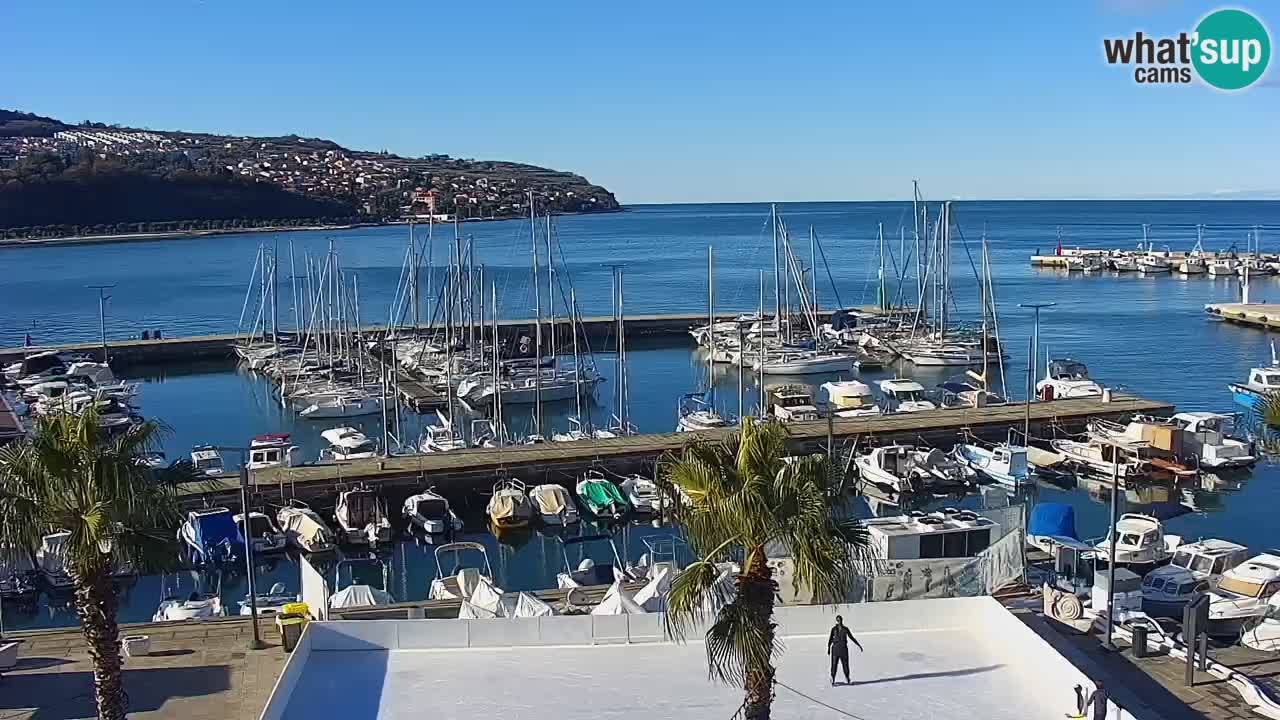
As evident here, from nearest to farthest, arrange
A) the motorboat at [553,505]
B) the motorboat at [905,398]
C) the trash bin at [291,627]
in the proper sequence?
1. the trash bin at [291,627]
2. the motorboat at [553,505]
3. the motorboat at [905,398]

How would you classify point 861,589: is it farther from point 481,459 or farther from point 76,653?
Result: point 481,459

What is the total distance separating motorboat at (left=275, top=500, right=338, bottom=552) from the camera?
30.7 meters

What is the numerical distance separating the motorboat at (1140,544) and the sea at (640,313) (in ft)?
14.6

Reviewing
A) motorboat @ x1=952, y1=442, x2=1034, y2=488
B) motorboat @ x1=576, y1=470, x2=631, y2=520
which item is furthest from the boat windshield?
motorboat @ x1=576, y1=470, x2=631, y2=520

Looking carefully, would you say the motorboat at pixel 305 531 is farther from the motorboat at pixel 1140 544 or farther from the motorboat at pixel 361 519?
the motorboat at pixel 1140 544

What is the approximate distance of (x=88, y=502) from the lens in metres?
10.8

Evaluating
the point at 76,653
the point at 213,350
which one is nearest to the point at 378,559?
the point at 76,653

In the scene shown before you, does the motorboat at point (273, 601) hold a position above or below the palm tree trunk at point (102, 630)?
below

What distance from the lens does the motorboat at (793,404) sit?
140 feet

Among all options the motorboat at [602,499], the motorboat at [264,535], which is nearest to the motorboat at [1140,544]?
the motorboat at [602,499]

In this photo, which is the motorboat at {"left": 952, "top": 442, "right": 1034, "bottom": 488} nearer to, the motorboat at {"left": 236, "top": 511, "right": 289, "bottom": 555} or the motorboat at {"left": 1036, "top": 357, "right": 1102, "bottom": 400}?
the motorboat at {"left": 1036, "top": 357, "right": 1102, "bottom": 400}

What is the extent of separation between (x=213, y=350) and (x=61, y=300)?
46515 mm

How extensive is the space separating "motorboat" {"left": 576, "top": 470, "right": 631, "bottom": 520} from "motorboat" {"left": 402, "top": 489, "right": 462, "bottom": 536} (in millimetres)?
3809

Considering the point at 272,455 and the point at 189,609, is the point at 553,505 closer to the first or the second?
the point at 272,455
